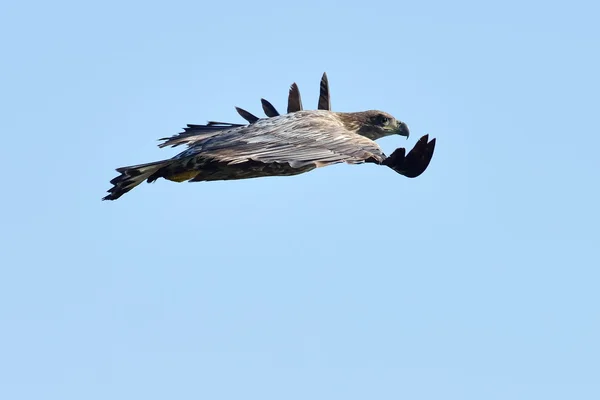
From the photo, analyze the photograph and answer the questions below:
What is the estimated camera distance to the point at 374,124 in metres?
20.8

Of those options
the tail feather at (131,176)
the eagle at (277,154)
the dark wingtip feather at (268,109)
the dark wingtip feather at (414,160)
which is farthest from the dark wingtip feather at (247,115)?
the dark wingtip feather at (414,160)

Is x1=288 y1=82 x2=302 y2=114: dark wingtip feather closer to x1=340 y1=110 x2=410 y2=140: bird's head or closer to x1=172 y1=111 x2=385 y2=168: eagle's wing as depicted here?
x1=340 y1=110 x2=410 y2=140: bird's head

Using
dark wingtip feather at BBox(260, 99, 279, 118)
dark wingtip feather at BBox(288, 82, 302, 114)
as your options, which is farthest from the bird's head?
dark wingtip feather at BBox(260, 99, 279, 118)

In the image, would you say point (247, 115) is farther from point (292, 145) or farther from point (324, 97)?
point (292, 145)

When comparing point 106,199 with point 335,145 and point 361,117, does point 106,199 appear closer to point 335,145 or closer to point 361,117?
point 335,145

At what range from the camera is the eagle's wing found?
1611cm

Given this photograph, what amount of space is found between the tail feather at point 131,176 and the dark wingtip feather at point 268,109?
12.3 feet

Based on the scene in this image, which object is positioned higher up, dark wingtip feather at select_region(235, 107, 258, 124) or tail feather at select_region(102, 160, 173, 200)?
dark wingtip feather at select_region(235, 107, 258, 124)

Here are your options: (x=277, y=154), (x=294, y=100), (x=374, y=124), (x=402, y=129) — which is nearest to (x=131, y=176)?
(x=277, y=154)

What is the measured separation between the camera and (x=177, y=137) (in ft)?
68.1

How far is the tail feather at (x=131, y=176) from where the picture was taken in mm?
17733

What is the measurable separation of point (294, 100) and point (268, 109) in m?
0.67

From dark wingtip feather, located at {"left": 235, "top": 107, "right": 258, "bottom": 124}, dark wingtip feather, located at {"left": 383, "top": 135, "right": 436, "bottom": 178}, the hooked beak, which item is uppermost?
dark wingtip feather, located at {"left": 235, "top": 107, "right": 258, "bottom": 124}

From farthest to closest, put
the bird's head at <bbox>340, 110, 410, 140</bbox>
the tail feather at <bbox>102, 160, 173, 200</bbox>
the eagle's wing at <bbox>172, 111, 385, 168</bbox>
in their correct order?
the bird's head at <bbox>340, 110, 410, 140</bbox>, the tail feather at <bbox>102, 160, 173, 200</bbox>, the eagle's wing at <bbox>172, 111, 385, 168</bbox>
